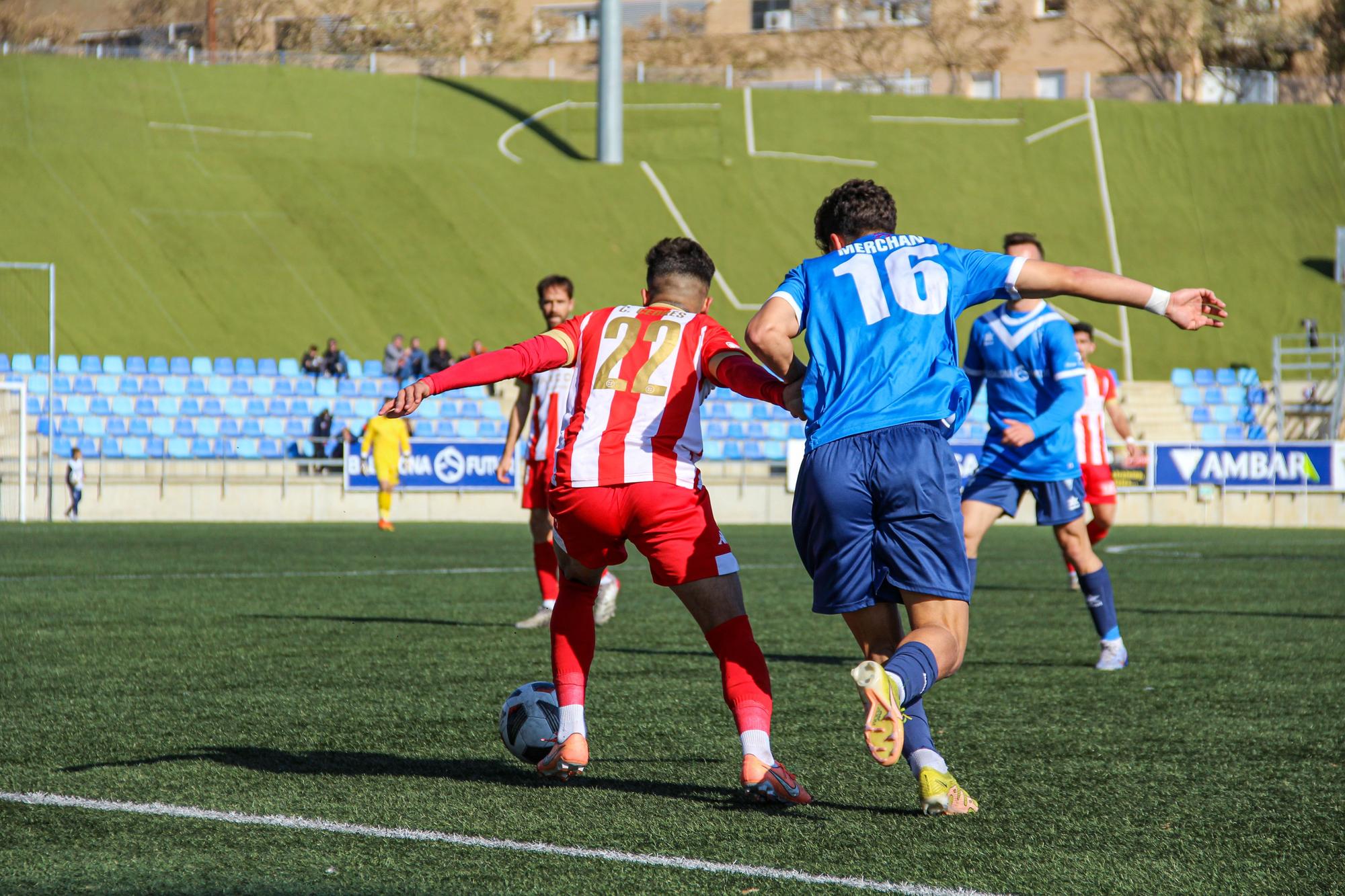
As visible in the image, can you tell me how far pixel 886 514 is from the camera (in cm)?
406

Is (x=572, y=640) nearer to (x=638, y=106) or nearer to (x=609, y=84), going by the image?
(x=609, y=84)

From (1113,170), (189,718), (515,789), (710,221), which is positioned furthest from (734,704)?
(1113,170)

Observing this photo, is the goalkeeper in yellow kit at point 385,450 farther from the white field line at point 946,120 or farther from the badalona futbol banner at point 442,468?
the white field line at point 946,120

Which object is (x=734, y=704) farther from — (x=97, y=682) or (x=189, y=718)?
(x=97, y=682)

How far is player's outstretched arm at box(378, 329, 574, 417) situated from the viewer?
4215 millimetres

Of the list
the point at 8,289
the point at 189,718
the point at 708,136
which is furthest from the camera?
the point at 708,136

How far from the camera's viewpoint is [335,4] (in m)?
53.4

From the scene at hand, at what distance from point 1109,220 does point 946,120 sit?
18.2 ft

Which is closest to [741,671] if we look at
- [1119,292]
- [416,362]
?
[1119,292]

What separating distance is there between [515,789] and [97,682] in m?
2.90

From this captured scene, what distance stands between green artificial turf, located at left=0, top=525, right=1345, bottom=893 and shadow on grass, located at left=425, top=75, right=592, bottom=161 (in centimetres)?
3024

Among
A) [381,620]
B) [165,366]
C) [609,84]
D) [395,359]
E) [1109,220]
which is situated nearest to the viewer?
[381,620]

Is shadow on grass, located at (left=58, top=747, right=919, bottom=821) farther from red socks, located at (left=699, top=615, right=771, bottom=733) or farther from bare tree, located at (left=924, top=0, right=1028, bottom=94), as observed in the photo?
bare tree, located at (left=924, top=0, right=1028, bottom=94)

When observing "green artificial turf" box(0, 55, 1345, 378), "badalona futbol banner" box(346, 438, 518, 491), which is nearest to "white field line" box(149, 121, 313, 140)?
"green artificial turf" box(0, 55, 1345, 378)
